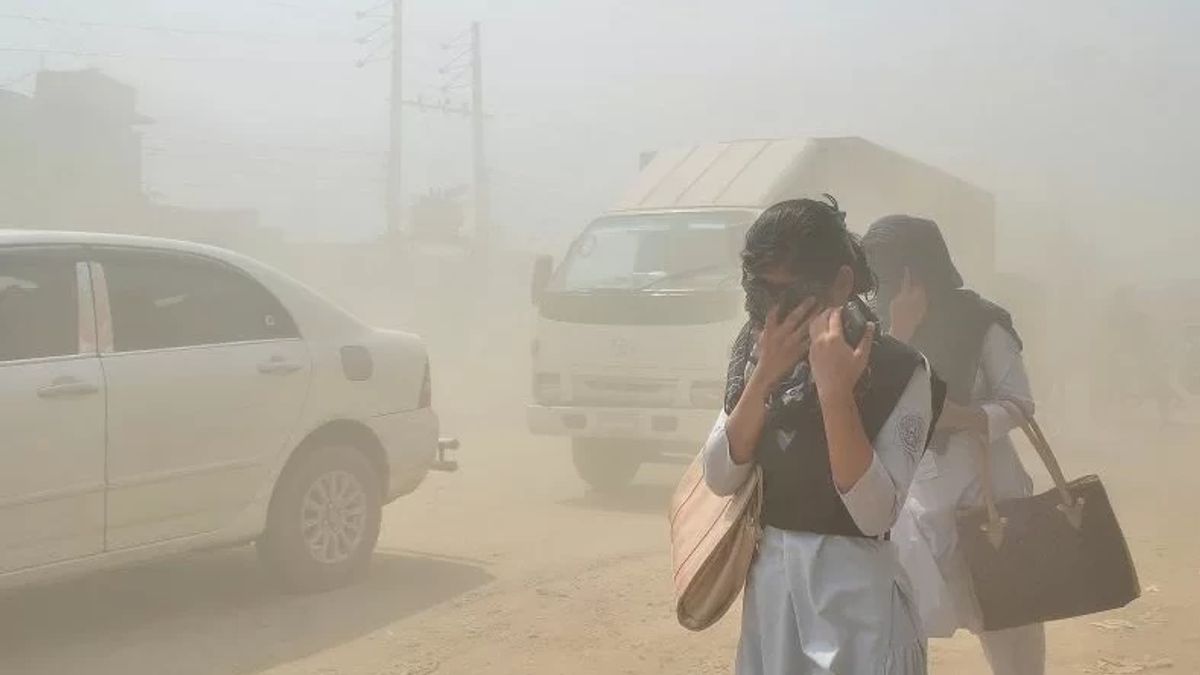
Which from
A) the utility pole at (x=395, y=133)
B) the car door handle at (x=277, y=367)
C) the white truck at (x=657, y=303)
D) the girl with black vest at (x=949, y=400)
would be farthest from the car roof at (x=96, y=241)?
the utility pole at (x=395, y=133)

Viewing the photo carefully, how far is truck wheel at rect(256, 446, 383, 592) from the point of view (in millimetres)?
6438

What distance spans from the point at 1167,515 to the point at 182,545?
268 inches

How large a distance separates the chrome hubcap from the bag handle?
387 centimetres

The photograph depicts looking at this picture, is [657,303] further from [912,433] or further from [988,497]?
[912,433]

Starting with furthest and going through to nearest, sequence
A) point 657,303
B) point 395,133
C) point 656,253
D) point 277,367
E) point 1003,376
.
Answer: point 395,133
point 656,253
point 657,303
point 277,367
point 1003,376

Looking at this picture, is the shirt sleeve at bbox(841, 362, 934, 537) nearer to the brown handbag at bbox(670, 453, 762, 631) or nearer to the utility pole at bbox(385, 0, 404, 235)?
the brown handbag at bbox(670, 453, 762, 631)

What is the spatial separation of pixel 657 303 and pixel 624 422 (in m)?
0.91

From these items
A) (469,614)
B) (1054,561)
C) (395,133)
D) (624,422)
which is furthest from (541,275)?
(395,133)

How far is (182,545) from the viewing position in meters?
5.97

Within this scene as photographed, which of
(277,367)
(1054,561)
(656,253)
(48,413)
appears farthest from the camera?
(656,253)

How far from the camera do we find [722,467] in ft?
8.00

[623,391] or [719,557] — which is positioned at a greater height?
[719,557]

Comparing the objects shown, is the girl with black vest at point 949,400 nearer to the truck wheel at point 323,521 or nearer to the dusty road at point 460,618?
the dusty road at point 460,618

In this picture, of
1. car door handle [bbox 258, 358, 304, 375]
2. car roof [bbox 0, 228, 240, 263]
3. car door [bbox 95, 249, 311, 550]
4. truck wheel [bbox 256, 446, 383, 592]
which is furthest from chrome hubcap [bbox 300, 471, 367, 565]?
car roof [bbox 0, 228, 240, 263]
